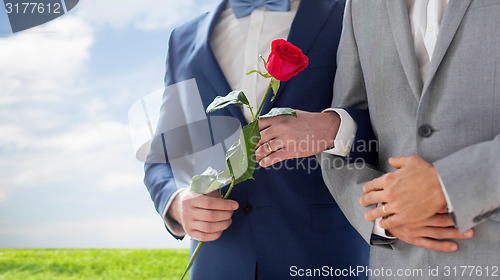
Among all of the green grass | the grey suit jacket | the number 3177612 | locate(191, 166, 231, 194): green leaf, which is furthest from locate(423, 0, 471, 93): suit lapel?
the green grass

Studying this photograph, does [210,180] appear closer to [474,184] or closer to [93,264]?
[474,184]

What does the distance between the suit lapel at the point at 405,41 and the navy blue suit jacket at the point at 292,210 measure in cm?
27

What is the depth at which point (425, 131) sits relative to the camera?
0.96m

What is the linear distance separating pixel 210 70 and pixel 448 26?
0.65m

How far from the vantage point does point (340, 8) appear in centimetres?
133

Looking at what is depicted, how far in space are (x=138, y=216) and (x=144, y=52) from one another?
39.6 inches

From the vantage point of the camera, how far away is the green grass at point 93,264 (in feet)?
11.6

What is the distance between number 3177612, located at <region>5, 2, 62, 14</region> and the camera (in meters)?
2.31

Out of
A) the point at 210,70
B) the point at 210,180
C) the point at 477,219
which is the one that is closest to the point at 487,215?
the point at 477,219

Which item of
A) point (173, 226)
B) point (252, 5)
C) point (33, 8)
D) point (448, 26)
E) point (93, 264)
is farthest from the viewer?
point (93, 264)

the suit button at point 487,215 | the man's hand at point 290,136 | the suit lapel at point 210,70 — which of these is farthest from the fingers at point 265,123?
the suit button at point 487,215

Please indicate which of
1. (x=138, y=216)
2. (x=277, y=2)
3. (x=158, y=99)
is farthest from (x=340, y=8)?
(x=138, y=216)

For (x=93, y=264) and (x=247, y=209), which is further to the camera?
(x=93, y=264)

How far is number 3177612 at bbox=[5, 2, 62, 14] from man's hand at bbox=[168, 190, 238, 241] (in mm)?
1656
